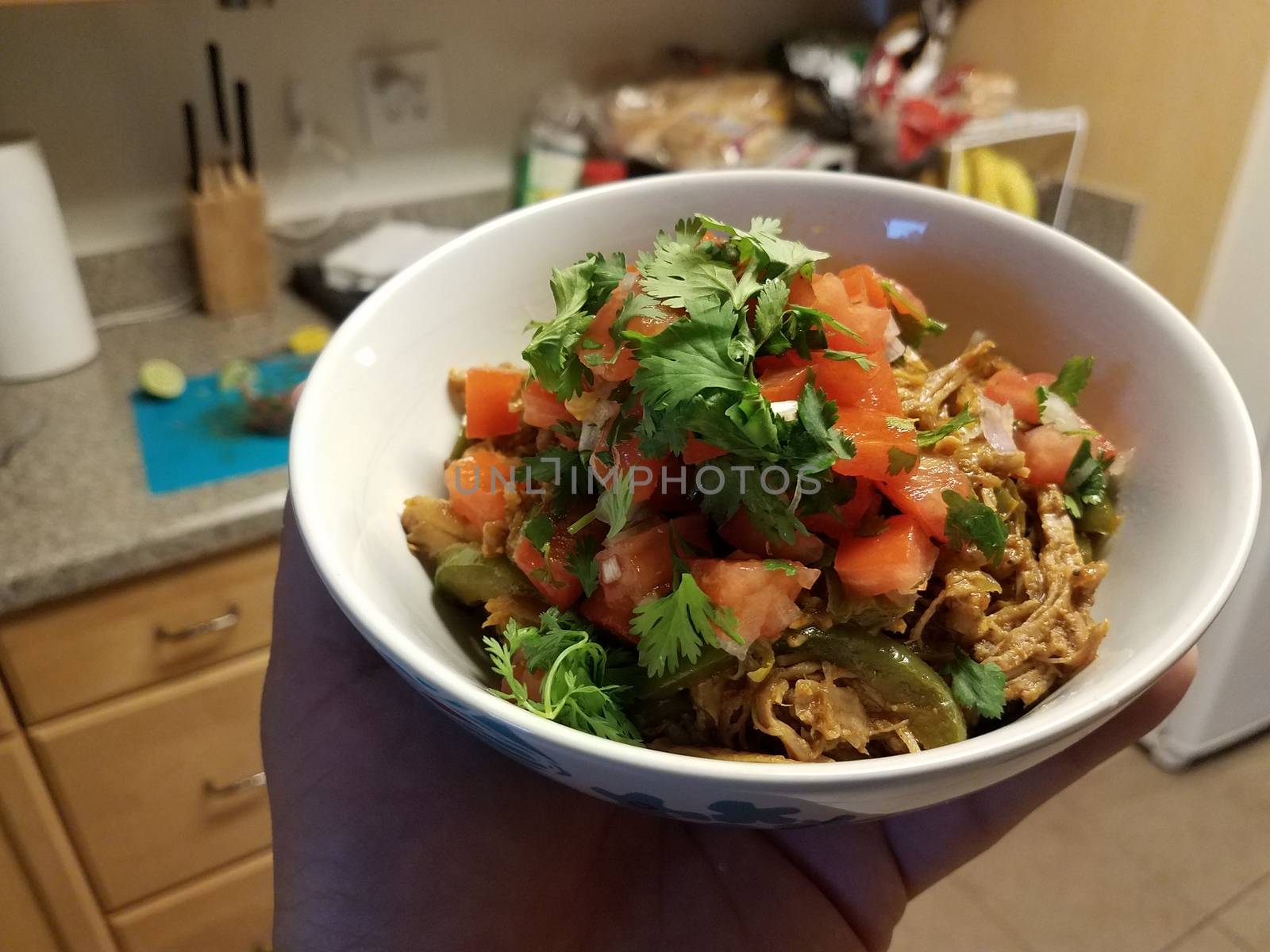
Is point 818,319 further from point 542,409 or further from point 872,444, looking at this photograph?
point 542,409

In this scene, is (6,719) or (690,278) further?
(6,719)

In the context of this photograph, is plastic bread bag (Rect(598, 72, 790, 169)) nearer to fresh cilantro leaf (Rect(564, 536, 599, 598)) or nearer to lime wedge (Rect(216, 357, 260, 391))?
lime wedge (Rect(216, 357, 260, 391))

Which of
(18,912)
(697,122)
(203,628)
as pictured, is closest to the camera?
Answer: (203,628)

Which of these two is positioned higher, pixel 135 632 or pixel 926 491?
pixel 926 491

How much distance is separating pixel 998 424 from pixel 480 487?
517 millimetres

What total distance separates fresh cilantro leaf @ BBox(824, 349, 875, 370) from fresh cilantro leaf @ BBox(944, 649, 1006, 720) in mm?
271

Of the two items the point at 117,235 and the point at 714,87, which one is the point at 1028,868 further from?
the point at 117,235

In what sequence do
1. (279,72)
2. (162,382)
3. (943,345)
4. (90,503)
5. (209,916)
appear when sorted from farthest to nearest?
(279,72), (209,916), (162,382), (90,503), (943,345)

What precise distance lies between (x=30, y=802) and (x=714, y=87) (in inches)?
86.3

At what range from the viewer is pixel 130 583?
5.09 ft

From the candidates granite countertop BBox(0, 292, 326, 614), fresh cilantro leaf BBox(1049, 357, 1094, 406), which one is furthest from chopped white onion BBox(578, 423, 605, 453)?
granite countertop BBox(0, 292, 326, 614)

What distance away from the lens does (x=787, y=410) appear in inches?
30.0

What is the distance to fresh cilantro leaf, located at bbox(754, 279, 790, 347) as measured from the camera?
79 cm

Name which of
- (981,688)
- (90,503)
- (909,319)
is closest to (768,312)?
(909,319)
